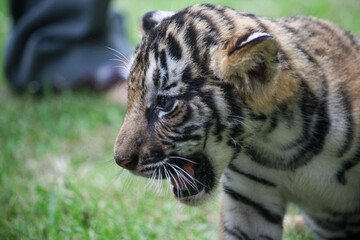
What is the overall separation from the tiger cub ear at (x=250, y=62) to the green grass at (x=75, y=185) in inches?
40.9

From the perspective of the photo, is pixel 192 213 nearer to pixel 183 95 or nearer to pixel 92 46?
pixel 183 95

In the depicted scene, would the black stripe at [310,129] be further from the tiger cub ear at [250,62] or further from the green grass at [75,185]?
the green grass at [75,185]

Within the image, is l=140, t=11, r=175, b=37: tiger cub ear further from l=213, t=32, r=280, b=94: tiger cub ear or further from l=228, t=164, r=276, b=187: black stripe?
l=228, t=164, r=276, b=187: black stripe

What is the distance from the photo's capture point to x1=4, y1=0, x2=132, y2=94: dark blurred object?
6.25 m

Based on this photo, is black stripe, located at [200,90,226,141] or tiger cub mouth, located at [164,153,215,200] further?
tiger cub mouth, located at [164,153,215,200]

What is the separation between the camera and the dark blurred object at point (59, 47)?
6254 mm

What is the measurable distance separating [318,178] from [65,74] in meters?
4.37

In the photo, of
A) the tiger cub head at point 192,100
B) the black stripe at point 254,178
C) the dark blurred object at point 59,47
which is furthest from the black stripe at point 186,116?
the dark blurred object at point 59,47

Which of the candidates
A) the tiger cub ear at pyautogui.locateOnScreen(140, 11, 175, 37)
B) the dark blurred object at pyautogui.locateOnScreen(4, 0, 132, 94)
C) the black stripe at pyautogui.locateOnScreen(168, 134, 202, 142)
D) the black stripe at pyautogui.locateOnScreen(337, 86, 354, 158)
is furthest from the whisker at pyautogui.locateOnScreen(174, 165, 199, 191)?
the dark blurred object at pyautogui.locateOnScreen(4, 0, 132, 94)

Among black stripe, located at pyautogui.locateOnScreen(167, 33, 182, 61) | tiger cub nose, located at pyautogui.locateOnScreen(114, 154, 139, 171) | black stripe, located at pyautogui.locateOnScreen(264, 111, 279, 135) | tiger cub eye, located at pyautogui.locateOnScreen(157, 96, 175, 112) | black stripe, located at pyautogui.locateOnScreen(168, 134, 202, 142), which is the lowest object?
tiger cub nose, located at pyautogui.locateOnScreen(114, 154, 139, 171)

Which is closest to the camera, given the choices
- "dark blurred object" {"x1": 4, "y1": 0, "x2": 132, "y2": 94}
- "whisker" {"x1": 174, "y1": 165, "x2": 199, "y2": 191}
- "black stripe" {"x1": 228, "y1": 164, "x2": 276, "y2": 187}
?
"whisker" {"x1": 174, "y1": 165, "x2": 199, "y2": 191}

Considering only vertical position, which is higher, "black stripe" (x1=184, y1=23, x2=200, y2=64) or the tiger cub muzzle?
A: "black stripe" (x1=184, y1=23, x2=200, y2=64)

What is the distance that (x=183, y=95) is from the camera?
8.31 feet

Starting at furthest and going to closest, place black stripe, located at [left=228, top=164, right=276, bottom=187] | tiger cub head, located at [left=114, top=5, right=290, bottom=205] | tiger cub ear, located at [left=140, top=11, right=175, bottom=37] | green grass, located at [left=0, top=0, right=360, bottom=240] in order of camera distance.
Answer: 1. green grass, located at [left=0, top=0, right=360, bottom=240]
2. tiger cub ear, located at [left=140, top=11, right=175, bottom=37]
3. black stripe, located at [left=228, top=164, right=276, bottom=187]
4. tiger cub head, located at [left=114, top=5, right=290, bottom=205]
